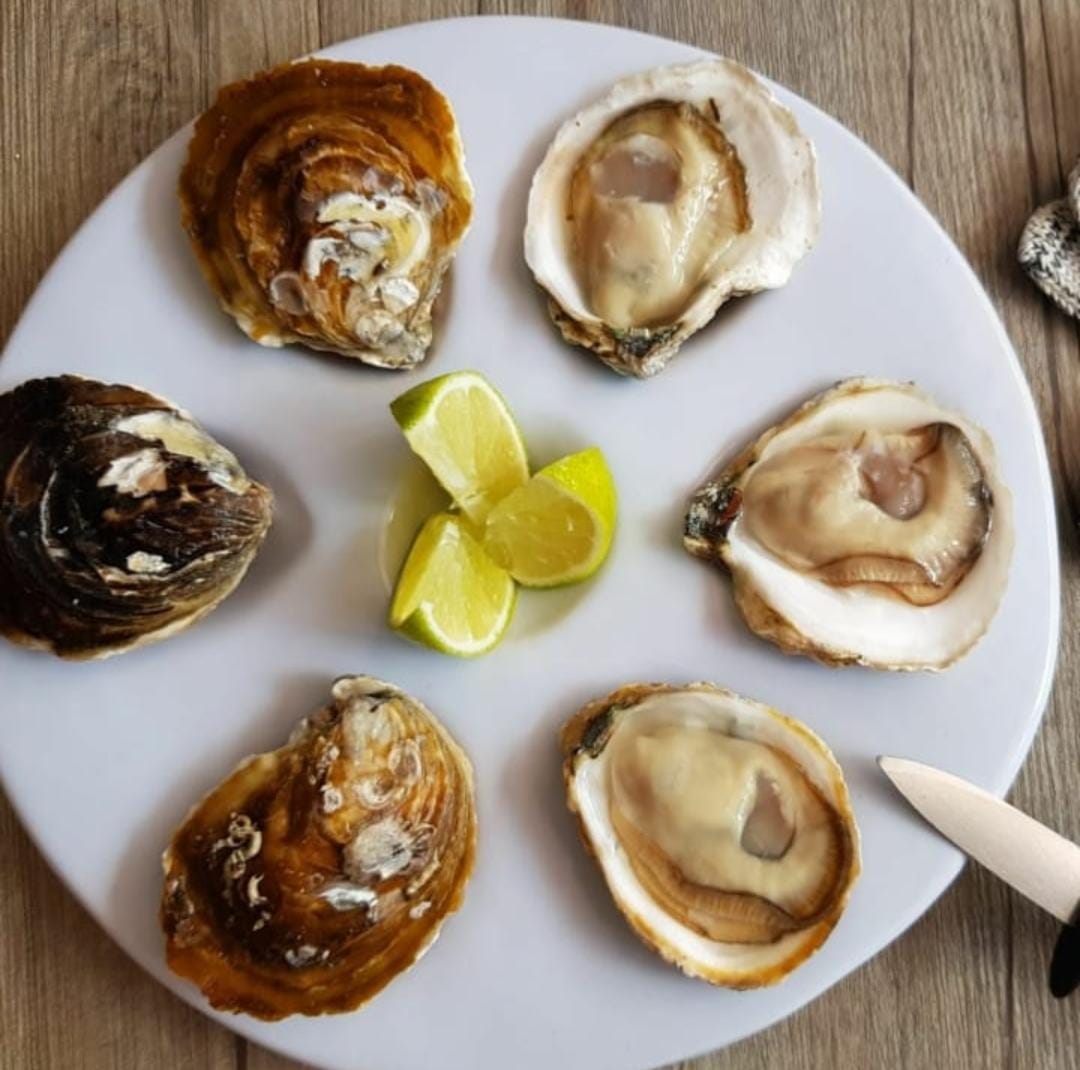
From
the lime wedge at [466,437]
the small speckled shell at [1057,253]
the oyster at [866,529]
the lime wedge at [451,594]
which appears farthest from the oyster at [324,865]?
the small speckled shell at [1057,253]

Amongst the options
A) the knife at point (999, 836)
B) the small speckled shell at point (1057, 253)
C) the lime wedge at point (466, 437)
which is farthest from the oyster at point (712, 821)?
the small speckled shell at point (1057, 253)

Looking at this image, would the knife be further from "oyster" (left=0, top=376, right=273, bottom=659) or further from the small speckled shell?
"oyster" (left=0, top=376, right=273, bottom=659)

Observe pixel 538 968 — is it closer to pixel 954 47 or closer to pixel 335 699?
pixel 335 699

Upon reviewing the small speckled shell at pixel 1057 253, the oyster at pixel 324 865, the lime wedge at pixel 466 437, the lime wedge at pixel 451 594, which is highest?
the small speckled shell at pixel 1057 253

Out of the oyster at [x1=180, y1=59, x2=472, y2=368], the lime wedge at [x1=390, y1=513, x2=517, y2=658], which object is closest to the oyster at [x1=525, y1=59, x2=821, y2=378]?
the oyster at [x1=180, y1=59, x2=472, y2=368]

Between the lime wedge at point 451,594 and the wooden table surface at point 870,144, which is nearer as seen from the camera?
the lime wedge at point 451,594

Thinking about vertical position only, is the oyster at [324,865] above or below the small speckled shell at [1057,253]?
below

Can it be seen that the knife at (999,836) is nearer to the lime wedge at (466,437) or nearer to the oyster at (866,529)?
the oyster at (866,529)

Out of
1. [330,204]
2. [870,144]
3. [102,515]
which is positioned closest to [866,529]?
A: [870,144]
